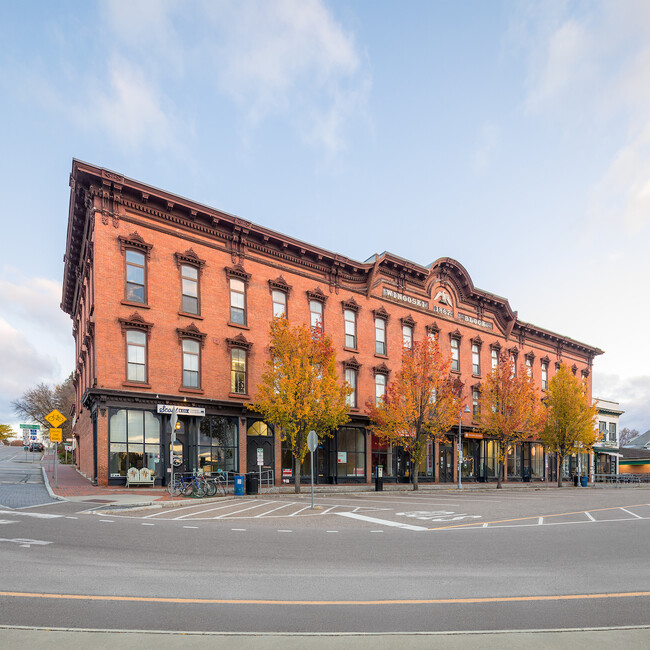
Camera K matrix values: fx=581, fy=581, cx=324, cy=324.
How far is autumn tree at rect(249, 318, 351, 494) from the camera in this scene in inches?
1078

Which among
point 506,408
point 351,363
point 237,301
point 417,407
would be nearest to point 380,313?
point 351,363

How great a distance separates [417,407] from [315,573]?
1018 inches

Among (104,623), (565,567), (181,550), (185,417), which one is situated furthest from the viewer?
(185,417)

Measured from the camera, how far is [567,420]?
46719 millimetres

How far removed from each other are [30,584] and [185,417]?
21.4 m

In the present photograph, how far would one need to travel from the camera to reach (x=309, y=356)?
29.1 metres

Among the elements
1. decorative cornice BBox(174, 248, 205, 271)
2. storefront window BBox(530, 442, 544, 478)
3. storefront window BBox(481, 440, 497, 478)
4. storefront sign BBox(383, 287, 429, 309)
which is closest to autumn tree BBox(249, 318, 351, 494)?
decorative cornice BBox(174, 248, 205, 271)

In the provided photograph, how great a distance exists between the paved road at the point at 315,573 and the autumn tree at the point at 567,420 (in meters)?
32.1

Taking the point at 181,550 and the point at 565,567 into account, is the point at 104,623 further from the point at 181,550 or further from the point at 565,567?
the point at 565,567

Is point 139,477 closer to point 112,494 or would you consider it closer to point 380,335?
point 112,494

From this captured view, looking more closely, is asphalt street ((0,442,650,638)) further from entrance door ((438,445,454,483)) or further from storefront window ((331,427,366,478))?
entrance door ((438,445,454,483))

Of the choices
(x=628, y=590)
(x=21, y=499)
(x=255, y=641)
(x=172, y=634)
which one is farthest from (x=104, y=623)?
(x=21, y=499)

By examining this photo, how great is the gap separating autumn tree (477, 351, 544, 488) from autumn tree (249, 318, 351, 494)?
58.1 feet

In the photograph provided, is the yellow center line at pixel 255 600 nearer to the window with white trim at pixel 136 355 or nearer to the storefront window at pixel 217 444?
the window with white trim at pixel 136 355
